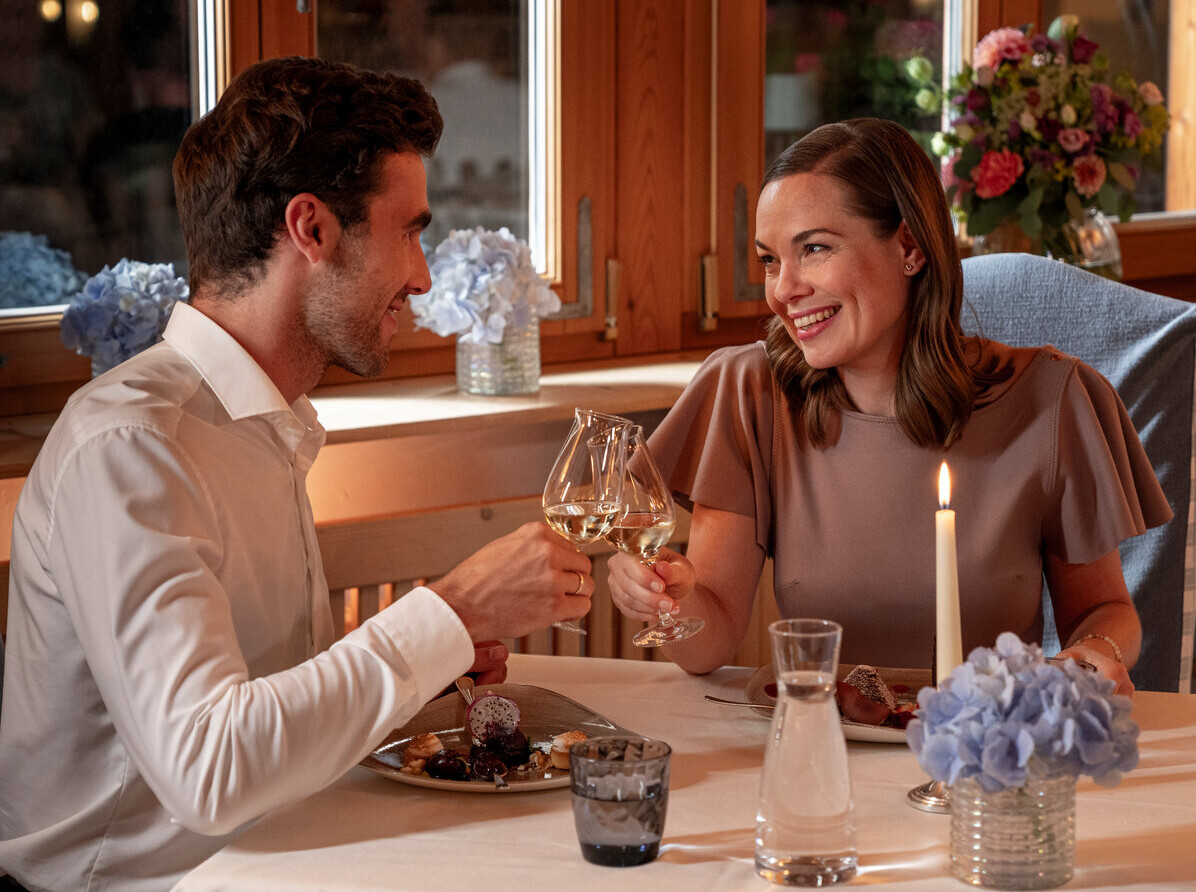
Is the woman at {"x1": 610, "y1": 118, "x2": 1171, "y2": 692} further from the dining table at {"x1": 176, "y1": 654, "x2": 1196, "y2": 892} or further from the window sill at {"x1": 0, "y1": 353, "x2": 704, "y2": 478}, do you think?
the window sill at {"x1": 0, "y1": 353, "x2": 704, "y2": 478}

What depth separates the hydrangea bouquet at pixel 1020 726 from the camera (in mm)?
978

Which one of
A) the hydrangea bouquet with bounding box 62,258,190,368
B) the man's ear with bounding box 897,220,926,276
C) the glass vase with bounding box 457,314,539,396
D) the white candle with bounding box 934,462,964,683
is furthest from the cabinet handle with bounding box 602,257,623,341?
the white candle with bounding box 934,462,964,683

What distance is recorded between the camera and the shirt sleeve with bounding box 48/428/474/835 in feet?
3.75

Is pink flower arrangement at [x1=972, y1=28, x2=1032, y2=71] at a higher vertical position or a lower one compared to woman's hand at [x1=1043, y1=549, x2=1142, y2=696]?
higher

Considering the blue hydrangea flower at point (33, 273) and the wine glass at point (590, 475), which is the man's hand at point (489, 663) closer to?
the wine glass at point (590, 475)

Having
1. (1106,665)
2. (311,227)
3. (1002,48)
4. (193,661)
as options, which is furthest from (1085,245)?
(193,661)

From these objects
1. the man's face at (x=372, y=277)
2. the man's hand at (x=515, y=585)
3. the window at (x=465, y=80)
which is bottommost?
the man's hand at (x=515, y=585)

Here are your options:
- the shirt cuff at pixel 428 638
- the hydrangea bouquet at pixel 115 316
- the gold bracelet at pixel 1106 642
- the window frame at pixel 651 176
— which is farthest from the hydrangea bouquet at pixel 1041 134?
the shirt cuff at pixel 428 638

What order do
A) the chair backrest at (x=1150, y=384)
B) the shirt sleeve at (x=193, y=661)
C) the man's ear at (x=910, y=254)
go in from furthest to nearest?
the chair backrest at (x=1150, y=384), the man's ear at (x=910, y=254), the shirt sleeve at (x=193, y=661)

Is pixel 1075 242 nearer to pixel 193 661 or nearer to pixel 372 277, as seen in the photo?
pixel 372 277

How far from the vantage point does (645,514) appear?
1.37 meters

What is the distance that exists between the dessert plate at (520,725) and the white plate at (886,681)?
153mm

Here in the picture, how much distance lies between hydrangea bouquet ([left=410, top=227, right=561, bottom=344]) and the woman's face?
0.71 m

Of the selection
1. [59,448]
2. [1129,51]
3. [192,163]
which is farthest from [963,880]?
[1129,51]
